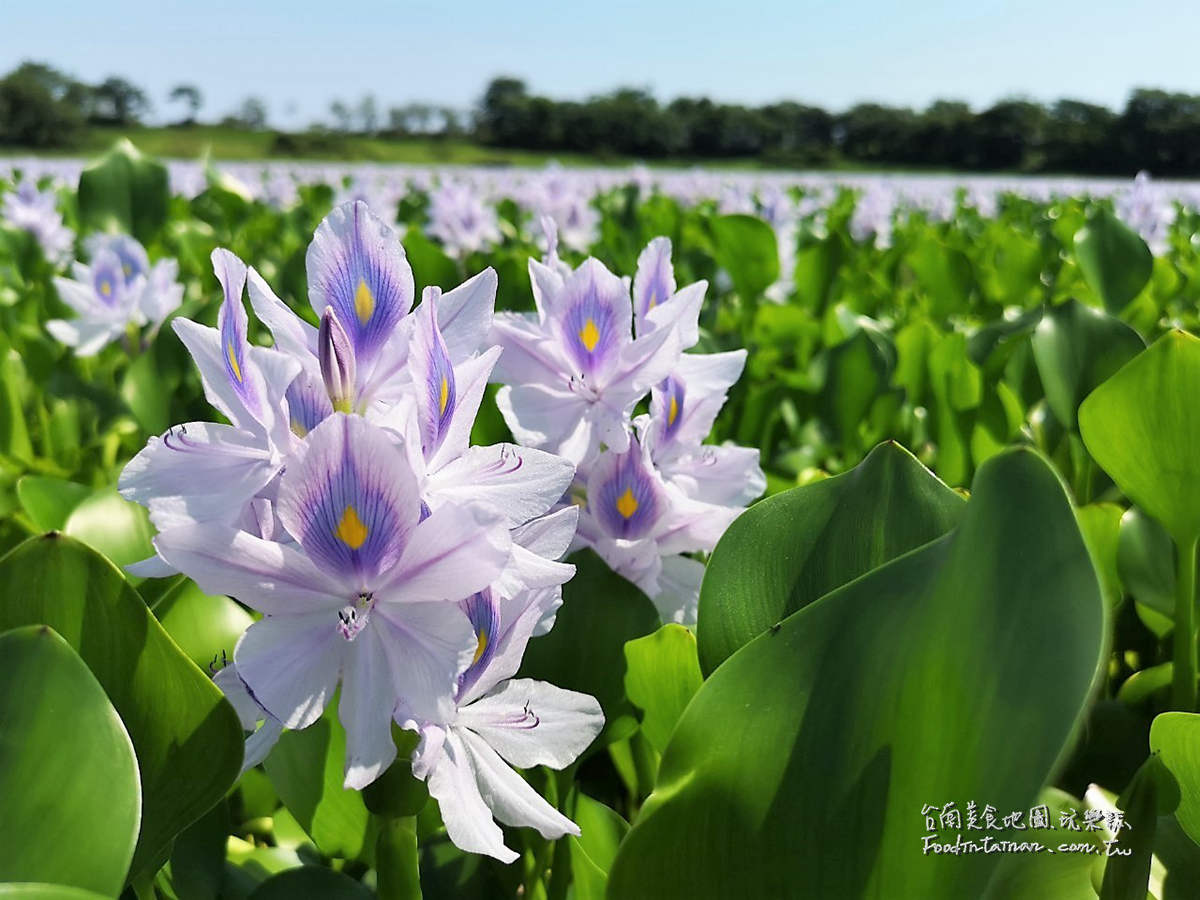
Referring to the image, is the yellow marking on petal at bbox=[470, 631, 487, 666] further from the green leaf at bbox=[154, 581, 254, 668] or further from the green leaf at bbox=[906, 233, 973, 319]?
the green leaf at bbox=[906, 233, 973, 319]

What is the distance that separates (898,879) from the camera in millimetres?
622

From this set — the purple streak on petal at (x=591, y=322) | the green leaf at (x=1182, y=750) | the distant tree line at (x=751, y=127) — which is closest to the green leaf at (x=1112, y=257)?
the purple streak on petal at (x=591, y=322)

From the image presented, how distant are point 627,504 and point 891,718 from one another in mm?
548

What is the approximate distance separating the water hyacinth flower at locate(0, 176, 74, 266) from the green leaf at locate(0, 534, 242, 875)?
4.80m

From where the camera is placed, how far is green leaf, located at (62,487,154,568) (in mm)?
1183

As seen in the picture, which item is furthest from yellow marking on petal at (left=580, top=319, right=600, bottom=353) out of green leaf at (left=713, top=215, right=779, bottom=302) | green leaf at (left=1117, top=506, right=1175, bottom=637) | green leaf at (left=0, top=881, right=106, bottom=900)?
green leaf at (left=713, top=215, right=779, bottom=302)

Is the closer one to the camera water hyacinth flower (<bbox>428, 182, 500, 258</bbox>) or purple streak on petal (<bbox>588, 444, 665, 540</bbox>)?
purple streak on petal (<bbox>588, 444, 665, 540</bbox>)

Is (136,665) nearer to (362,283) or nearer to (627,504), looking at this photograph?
(362,283)

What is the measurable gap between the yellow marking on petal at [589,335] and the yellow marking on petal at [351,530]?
18.5 inches

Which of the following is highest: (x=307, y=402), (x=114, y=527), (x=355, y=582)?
(x=307, y=402)

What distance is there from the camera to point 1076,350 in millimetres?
1748

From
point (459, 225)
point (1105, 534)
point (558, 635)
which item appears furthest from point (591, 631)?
point (459, 225)

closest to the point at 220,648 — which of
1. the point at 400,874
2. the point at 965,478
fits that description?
the point at 400,874

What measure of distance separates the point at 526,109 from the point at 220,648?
60818 mm
